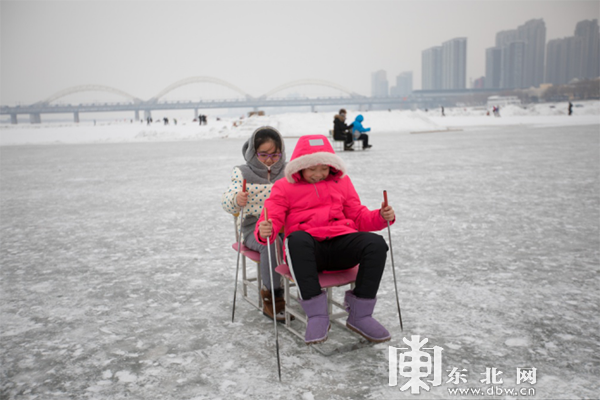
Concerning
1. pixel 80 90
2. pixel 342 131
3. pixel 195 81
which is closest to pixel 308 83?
pixel 195 81

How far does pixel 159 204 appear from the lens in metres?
7.97

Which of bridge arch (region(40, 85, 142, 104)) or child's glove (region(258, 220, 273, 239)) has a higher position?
bridge arch (region(40, 85, 142, 104))

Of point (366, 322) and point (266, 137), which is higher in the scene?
point (266, 137)

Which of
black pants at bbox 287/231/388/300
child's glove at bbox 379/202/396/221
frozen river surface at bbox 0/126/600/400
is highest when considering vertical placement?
child's glove at bbox 379/202/396/221

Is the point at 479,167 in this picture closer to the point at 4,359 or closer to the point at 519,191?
the point at 519,191

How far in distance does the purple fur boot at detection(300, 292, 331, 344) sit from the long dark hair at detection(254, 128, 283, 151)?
3.90 feet

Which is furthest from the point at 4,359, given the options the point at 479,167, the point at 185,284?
the point at 479,167

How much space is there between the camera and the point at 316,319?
2855mm

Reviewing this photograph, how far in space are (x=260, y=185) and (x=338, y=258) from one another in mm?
919

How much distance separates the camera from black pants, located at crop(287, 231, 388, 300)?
9.35 feet

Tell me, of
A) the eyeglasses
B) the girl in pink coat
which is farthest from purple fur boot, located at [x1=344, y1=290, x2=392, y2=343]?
the eyeglasses

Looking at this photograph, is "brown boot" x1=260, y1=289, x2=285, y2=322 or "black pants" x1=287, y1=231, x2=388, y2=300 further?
"brown boot" x1=260, y1=289, x2=285, y2=322

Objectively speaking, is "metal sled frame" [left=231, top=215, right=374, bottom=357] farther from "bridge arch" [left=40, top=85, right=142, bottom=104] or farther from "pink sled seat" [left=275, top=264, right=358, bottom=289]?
"bridge arch" [left=40, top=85, right=142, bottom=104]

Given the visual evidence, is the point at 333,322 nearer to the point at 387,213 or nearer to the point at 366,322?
the point at 366,322
